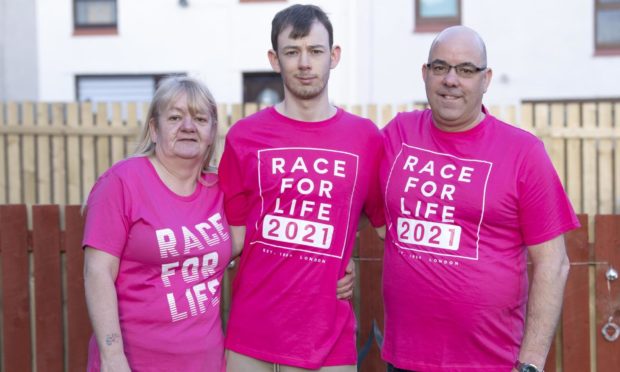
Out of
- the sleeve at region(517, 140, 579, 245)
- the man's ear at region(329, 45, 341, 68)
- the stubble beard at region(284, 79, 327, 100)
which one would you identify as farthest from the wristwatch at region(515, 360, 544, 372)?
the man's ear at region(329, 45, 341, 68)

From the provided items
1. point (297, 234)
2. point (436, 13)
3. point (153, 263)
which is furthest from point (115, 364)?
point (436, 13)

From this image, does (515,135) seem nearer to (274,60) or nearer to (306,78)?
(306,78)

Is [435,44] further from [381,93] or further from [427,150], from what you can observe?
[381,93]

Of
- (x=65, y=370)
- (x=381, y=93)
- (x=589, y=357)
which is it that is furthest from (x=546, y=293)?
(x=381, y=93)

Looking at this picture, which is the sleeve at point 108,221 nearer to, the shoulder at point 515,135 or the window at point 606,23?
the shoulder at point 515,135

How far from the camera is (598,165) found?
1057cm

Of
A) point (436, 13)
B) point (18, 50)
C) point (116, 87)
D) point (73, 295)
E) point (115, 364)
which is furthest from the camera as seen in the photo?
point (18, 50)

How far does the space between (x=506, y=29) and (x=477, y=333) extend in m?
11.7

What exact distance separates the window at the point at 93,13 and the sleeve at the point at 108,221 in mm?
12966

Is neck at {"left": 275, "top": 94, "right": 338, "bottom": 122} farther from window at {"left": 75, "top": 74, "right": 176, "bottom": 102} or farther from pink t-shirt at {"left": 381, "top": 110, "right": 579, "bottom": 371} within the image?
window at {"left": 75, "top": 74, "right": 176, "bottom": 102}

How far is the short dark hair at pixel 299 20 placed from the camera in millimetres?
3338

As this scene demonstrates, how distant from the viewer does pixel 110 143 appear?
11.2 meters

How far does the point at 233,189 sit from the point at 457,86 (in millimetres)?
1110

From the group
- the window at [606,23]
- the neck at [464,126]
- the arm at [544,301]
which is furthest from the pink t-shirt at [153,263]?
the window at [606,23]
